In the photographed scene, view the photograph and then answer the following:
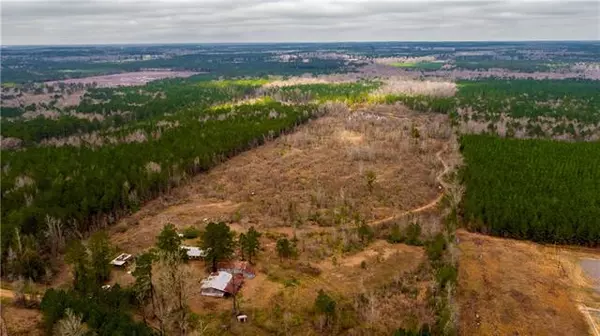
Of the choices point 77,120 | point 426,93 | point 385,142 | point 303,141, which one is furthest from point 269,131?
point 426,93

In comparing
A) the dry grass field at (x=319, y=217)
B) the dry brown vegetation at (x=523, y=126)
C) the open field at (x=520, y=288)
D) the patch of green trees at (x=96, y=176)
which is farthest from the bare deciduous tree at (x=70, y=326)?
the dry brown vegetation at (x=523, y=126)

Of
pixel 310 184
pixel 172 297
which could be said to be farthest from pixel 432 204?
pixel 172 297

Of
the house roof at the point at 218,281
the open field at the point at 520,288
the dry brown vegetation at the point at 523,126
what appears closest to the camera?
the open field at the point at 520,288

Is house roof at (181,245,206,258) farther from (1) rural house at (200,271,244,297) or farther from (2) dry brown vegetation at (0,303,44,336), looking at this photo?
(2) dry brown vegetation at (0,303,44,336)

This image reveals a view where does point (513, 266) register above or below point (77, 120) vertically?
below

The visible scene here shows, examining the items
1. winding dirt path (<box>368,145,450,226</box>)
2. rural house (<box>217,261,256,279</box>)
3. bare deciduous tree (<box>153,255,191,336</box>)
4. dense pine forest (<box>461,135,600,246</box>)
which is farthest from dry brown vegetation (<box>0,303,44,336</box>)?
dense pine forest (<box>461,135,600,246</box>)

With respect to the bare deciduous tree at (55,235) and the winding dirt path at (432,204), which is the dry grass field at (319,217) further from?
the bare deciduous tree at (55,235)

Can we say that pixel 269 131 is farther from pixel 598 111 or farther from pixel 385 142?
pixel 598 111
